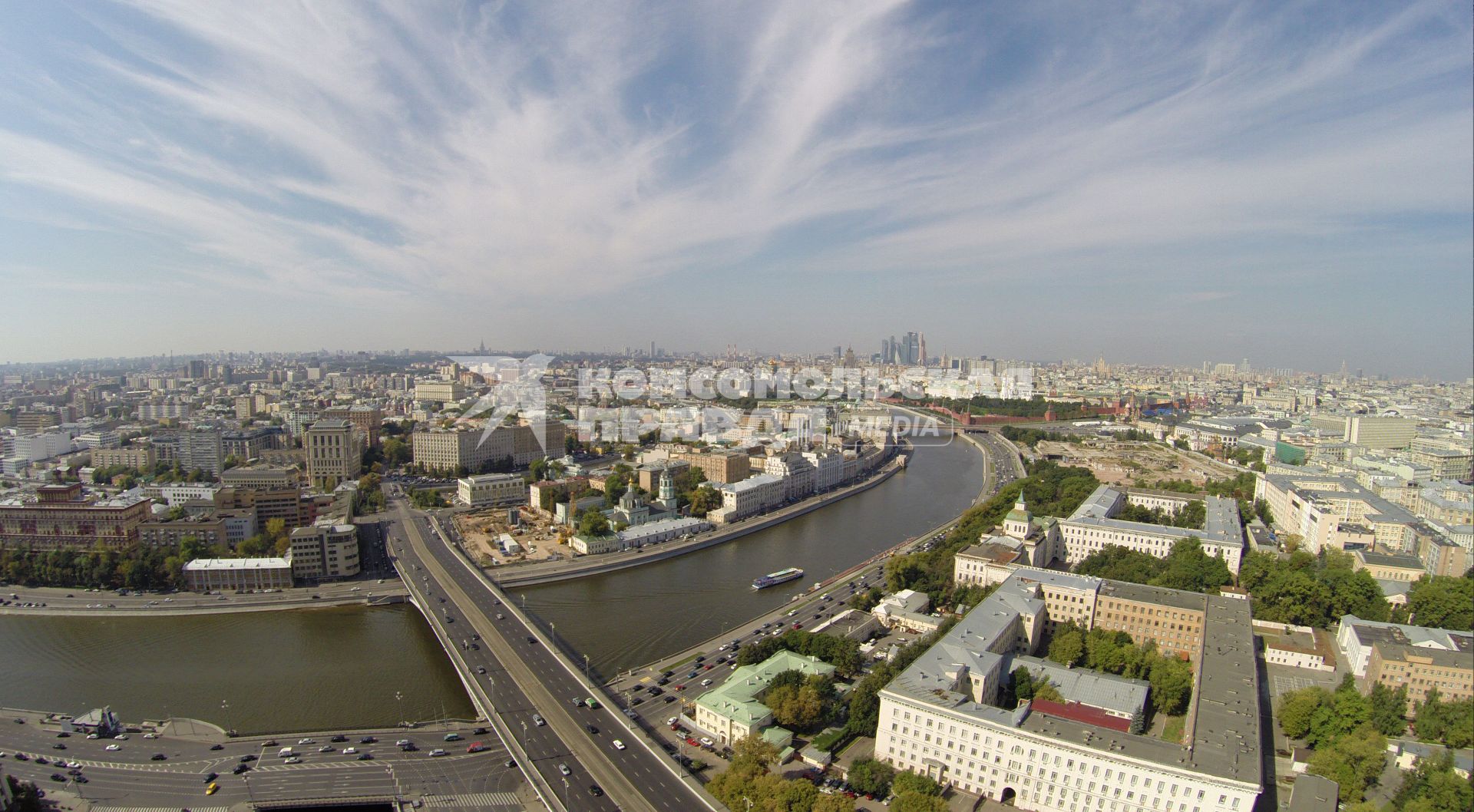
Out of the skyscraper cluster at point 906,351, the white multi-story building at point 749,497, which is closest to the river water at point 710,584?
the white multi-story building at point 749,497

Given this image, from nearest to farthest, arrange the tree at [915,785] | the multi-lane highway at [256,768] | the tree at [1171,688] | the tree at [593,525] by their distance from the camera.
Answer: the tree at [915,785] → the multi-lane highway at [256,768] → the tree at [1171,688] → the tree at [593,525]

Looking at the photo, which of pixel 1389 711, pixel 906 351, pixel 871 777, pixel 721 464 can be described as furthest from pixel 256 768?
pixel 906 351

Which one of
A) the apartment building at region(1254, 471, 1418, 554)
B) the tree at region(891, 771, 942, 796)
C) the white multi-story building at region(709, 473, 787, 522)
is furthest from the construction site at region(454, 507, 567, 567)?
the apartment building at region(1254, 471, 1418, 554)

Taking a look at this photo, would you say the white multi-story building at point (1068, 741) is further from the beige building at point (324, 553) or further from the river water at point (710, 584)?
the beige building at point (324, 553)

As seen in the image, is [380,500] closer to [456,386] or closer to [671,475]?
[671,475]

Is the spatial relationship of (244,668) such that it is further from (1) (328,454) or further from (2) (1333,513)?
(2) (1333,513)

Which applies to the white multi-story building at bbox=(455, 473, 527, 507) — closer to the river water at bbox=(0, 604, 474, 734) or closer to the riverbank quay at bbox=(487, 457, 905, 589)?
the riverbank quay at bbox=(487, 457, 905, 589)
